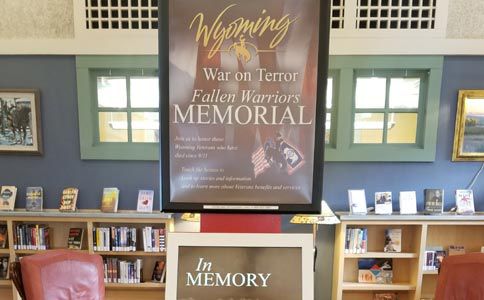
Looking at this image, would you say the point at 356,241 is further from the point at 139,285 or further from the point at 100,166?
the point at 100,166

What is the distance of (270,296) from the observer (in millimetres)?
927

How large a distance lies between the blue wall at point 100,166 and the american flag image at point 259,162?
2.30 metres

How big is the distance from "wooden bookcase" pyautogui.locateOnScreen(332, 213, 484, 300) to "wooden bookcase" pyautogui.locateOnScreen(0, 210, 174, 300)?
170 cm

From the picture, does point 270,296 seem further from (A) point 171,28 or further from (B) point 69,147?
(B) point 69,147

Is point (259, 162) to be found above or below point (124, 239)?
above

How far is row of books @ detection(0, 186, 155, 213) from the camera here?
10.5 feet

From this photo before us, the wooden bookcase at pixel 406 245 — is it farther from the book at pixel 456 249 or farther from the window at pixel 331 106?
the window at pixel 331 106

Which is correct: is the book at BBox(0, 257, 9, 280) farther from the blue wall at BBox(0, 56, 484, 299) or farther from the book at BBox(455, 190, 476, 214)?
the book at BBox(455, 190, 476, 214)

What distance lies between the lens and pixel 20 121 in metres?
3.20

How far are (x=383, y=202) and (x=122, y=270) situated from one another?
8.58ft

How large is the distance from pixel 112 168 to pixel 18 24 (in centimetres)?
156

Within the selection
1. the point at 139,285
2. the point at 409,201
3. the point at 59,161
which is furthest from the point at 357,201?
the point at 59,161

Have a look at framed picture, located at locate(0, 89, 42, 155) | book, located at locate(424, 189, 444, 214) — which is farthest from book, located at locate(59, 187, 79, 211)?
book, located at locate(424, 189, 444, 214)

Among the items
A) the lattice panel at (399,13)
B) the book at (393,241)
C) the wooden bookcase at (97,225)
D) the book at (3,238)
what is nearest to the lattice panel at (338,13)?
the lattice panel at (399,13)
